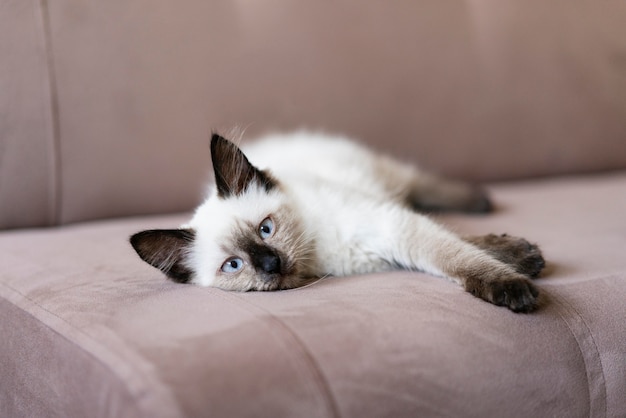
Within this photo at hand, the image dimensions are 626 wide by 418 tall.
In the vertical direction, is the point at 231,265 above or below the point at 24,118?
below

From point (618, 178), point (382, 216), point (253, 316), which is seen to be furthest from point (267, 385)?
point (618, 178)

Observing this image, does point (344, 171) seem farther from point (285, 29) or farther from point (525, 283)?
point (525, 283)

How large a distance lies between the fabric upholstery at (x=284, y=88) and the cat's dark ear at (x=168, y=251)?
2.68 ft

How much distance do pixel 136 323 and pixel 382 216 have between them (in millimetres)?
747

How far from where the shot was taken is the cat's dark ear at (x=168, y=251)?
158 centimetres

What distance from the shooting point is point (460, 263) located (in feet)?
4.94

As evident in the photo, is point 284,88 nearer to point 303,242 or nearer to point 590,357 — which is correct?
point 303,242

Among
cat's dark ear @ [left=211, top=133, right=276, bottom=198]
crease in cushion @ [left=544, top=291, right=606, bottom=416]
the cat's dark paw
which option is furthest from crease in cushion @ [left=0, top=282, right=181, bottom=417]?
crease in cushion @ [left=544, top=291, right=606, bottom=416]

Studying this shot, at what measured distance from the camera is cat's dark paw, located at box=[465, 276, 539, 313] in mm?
1342

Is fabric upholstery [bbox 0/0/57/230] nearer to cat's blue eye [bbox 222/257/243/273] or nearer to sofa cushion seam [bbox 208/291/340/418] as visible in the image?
cat's blue eye [bbox 222/257/243/273]

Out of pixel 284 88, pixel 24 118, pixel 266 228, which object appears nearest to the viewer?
pixel 266 228

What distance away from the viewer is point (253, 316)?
1.21 metres

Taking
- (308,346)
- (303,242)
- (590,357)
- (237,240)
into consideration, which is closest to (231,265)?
(237,240)

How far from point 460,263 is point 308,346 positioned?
20.6 inches
